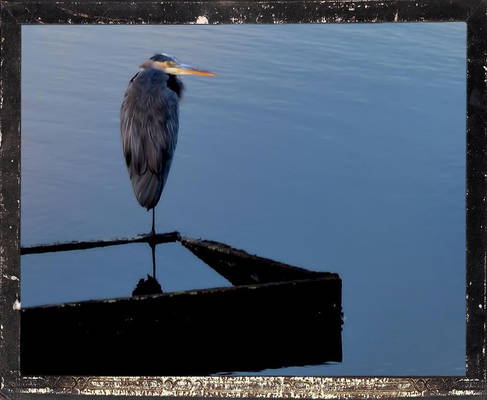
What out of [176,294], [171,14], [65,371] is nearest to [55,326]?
[65,371]

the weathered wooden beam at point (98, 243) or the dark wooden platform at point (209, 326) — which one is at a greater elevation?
the weathered wooden beam at point (98, 243)

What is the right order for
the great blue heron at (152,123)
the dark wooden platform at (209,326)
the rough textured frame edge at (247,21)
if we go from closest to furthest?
the rough textured frame edge at (247,21)
the dark wooden platform at (209,326)
the great blue heron at (152,123)

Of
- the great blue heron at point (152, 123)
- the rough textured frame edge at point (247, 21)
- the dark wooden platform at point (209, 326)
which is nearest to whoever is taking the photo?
the rough textured frame edge at point (247, 21)

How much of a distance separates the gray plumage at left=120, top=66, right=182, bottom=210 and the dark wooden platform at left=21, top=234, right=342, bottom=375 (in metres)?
0.31

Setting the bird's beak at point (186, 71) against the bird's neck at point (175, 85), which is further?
the bird's neck at point (175, 85)

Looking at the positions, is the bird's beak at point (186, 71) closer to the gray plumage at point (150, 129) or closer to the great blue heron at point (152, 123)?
the great blue heron at point (152, 123)

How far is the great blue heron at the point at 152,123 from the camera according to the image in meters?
2.54

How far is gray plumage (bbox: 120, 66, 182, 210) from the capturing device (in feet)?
8.64

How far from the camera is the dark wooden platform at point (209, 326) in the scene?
2336 millimetres

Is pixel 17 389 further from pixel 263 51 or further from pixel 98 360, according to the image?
pixel 263 51

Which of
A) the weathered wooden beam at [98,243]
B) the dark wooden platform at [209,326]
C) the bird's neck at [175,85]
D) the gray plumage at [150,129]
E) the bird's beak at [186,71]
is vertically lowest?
the dark wooden platform at [209,326]

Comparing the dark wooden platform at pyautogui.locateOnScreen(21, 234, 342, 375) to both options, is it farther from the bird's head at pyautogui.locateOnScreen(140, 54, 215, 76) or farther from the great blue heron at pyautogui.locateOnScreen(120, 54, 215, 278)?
the bird's head at pyautogui.locateOnScreen(140, 54, 215, 76)

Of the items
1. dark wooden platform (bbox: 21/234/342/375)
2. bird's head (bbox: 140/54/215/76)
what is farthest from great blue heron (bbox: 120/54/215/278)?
dark wooden platform (bbox: 21/234/342/375)

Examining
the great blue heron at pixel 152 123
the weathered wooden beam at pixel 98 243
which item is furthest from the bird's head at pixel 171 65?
the weathered wooden beam at pixel 98 243
